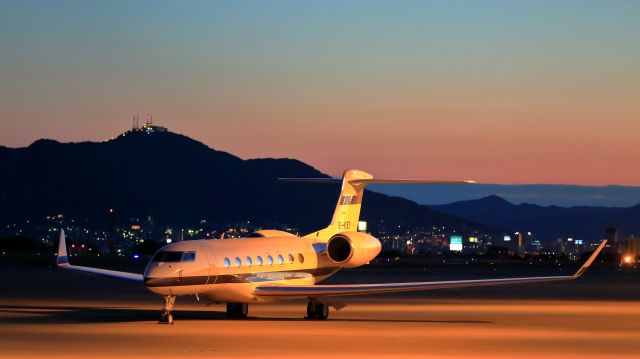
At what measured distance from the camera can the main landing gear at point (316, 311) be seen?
3177 centimetres

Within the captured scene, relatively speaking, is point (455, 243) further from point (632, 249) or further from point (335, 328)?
point (335, 328)

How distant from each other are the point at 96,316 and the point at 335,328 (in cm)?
735

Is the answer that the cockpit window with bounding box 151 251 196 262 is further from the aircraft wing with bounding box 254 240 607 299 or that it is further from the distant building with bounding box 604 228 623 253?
the distant building with bounding box 604 228 623 253

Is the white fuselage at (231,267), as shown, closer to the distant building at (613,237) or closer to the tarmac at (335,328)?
the tarmac at (335,328)

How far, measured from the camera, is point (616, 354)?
73.6 ft

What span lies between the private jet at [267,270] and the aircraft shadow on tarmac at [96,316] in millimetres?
757

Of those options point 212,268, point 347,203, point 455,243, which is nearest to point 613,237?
point 455,243

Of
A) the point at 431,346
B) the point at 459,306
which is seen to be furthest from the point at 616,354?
the point at 459,306

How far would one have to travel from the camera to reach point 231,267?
31281mm

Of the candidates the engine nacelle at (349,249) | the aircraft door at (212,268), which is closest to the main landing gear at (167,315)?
the aircraft door at (212,268)

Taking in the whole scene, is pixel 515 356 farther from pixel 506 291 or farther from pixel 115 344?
pixel 506 291

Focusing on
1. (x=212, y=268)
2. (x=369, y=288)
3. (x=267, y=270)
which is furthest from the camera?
(x=267, y=270)

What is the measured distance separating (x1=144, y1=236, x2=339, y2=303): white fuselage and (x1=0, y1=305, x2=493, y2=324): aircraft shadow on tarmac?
3.38 ft

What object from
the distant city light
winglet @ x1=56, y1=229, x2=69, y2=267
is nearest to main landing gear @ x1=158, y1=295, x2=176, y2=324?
winglet @ x1=56, y1=229, x2=69, y2=267
